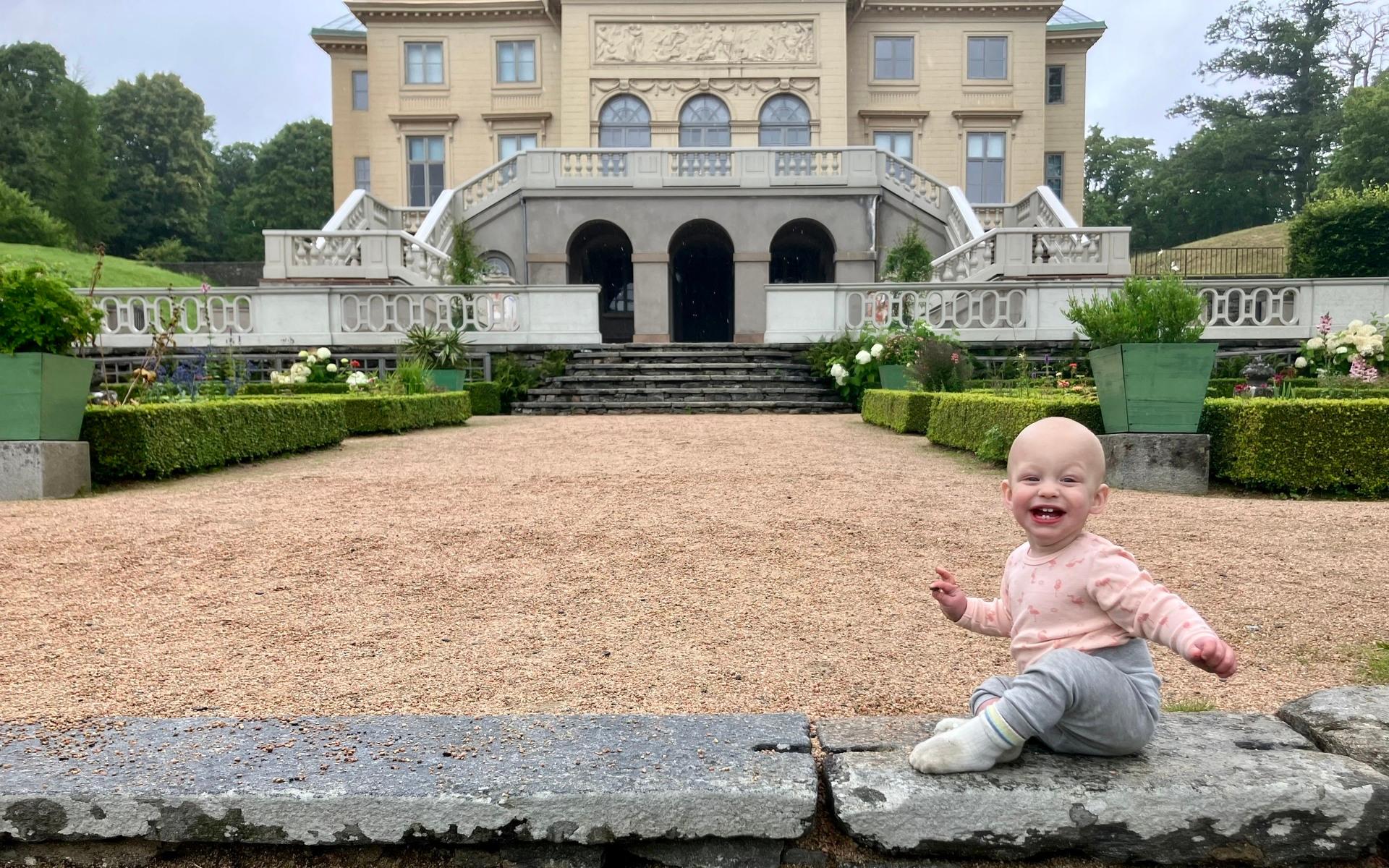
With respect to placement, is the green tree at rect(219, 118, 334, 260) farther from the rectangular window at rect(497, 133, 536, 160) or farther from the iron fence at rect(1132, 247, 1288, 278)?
the iron fence at rect(1132, 247, 1288, 278)

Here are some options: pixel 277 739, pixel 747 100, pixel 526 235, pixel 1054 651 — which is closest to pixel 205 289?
pixel 526 235

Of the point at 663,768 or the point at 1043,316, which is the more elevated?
the point at 1043,316

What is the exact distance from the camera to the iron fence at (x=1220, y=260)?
3425 cm

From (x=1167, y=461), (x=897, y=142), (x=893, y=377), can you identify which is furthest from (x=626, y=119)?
(x=1167, y=461)

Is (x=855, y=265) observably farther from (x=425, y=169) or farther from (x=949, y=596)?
(x=949, y=596)

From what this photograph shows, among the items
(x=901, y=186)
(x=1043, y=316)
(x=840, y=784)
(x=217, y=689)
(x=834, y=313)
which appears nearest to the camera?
(x=840, y=784)

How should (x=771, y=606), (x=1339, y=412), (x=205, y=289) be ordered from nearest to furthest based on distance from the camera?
(x=771, y=606) < (x=1339, y=412) < (x=205, y=289)

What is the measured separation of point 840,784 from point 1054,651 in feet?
1.74

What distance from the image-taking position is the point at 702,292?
30047mm

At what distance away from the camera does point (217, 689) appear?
2848 millimetres

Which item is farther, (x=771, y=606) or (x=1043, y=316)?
(x=1043, y=316)

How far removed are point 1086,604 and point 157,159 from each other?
65.1m

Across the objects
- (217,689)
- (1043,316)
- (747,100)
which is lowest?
(217,689)

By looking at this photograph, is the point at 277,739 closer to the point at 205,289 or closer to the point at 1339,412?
the point at 1339,412
